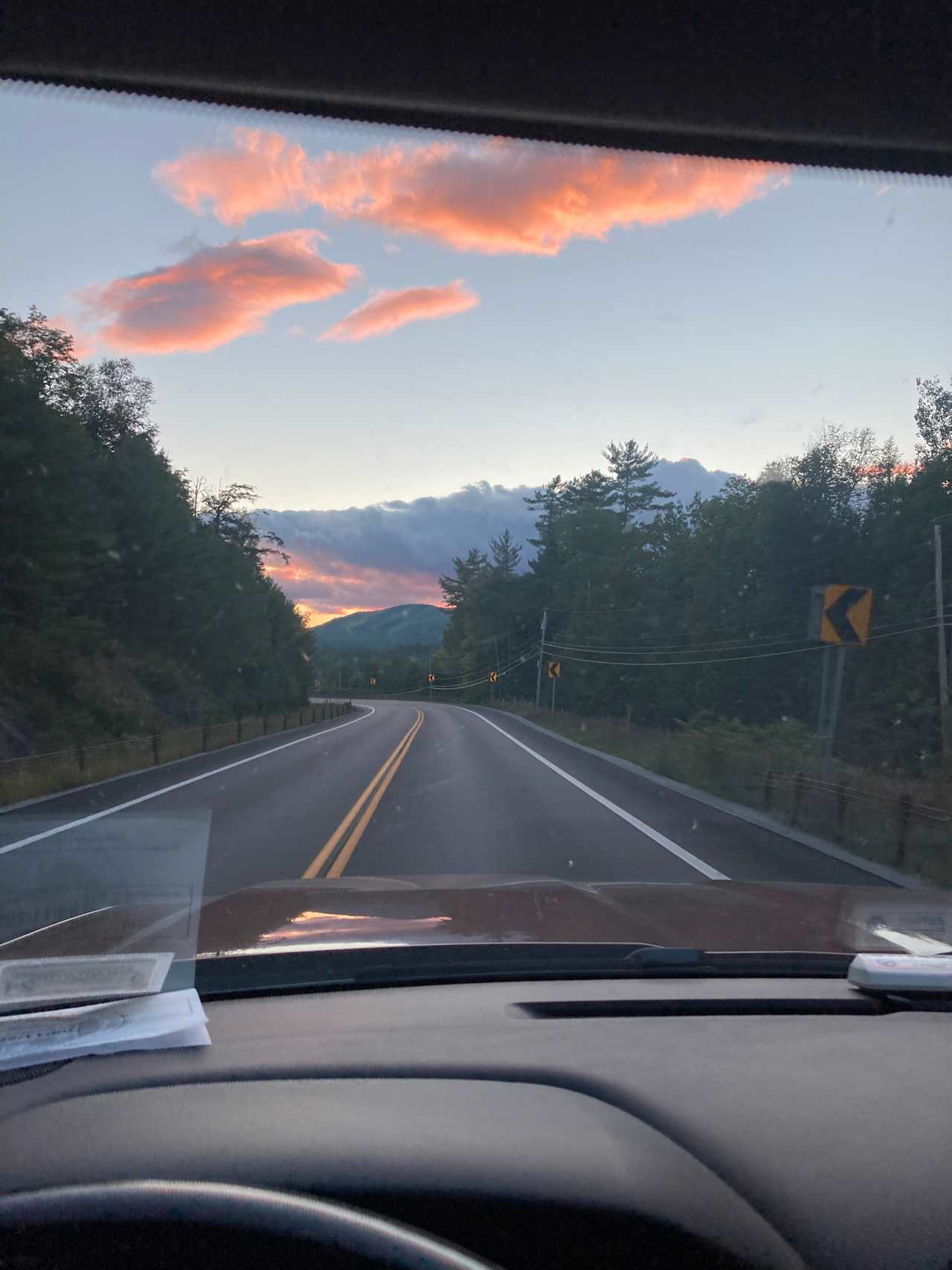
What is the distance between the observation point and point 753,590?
63.3 m

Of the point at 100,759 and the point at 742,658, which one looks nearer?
the point at 100,759

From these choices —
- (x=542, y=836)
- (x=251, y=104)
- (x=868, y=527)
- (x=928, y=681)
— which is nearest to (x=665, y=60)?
(x=251, y=104)

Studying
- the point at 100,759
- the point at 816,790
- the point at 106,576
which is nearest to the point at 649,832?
the point at 816,790

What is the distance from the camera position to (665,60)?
4.09 metres

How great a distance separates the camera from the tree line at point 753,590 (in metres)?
47.6

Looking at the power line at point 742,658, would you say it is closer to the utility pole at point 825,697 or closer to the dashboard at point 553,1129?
the utility pole at point 825,697

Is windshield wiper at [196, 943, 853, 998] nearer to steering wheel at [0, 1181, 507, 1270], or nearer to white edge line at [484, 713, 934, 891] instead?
steering wheel at [0, 1181, 507, 1270]

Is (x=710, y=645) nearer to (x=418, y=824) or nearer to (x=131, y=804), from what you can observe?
(x=131, y=804)

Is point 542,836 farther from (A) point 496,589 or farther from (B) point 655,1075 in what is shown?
(A) point 496,589

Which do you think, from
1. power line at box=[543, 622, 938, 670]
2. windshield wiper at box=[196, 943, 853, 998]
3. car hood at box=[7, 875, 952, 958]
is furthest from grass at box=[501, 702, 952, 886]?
power line at box=[543, 622, 938, 670]

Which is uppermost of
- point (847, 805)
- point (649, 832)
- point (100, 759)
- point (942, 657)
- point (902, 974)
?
point (942, 657)

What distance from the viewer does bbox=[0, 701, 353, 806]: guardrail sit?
17062 mm

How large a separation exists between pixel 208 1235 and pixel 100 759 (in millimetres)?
20617

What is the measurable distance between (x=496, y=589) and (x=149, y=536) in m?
72.3
